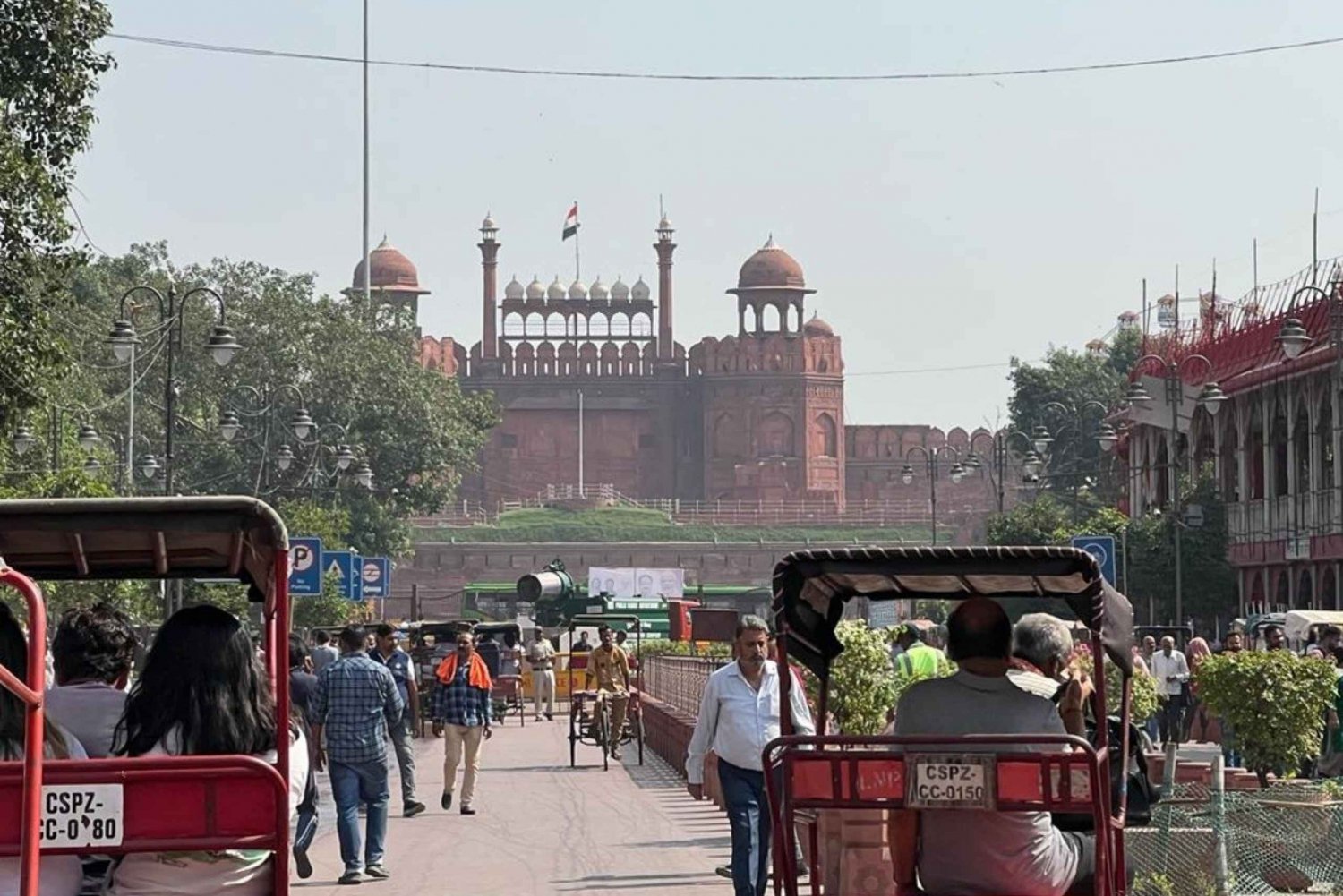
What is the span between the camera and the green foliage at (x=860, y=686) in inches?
501

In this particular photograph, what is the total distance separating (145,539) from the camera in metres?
6.41

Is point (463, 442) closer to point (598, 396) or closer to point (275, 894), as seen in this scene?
point (598, 396)

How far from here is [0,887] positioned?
17.9 ft

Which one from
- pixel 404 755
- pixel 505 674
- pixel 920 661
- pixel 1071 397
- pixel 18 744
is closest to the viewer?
pixel 18 744

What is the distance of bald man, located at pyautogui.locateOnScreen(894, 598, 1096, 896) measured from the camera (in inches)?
248

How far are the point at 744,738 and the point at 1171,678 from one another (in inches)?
621

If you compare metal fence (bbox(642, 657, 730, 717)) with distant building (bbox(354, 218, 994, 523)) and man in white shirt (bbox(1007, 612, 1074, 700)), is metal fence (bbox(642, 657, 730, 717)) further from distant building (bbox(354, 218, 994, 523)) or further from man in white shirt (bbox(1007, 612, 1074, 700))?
distant building (bbox(354, 218, 994, 523))

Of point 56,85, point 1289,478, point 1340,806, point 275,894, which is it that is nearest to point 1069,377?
point 1289,478

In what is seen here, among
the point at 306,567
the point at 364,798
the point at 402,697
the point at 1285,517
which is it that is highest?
the point at 1285,517

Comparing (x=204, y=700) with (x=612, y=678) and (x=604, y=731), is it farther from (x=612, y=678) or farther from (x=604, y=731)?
(x=612, y=678)

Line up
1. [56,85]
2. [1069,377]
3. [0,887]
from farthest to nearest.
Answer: [1069,377], [56,85], [0,887]

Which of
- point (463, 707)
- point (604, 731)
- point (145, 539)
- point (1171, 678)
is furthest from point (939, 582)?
point (1171, 678)

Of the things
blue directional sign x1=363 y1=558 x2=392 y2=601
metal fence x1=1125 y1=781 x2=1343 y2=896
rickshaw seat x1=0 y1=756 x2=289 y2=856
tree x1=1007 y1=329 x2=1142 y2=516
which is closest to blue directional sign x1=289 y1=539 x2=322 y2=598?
blue directional sign x1=363 y1=558 x2=392 y2=601

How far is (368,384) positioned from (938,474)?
51.8 m
